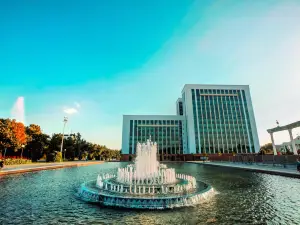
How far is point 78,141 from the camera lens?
74312 millimetres

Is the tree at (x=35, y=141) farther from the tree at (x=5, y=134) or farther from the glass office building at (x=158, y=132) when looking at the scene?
the glass office building at (x=158, y=132)

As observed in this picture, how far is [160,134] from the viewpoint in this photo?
249ft

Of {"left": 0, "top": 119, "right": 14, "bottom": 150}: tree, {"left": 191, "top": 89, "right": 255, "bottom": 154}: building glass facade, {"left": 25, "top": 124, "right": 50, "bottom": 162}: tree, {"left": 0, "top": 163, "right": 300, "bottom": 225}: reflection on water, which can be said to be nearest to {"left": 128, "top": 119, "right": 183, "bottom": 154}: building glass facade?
{"left": 191, "top": 89, "right": 255, "bottom": 154}: building glass facade

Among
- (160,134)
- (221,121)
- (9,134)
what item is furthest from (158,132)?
(9,134)

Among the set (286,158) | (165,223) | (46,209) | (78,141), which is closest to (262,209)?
(165,223)

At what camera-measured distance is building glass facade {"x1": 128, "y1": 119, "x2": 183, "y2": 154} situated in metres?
74.3

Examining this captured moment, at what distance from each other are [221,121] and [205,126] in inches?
287

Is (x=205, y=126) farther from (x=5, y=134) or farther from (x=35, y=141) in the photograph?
(x=5, y=134)

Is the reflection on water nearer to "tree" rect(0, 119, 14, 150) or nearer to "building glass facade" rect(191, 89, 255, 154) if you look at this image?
"tree" rect(0, 119, 14, 150)

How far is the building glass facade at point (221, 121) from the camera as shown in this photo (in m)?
68.7

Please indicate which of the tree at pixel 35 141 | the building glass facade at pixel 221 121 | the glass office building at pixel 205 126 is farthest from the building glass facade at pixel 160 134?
the tree at pixel 35 141

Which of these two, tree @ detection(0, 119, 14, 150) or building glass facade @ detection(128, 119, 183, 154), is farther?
building glass facade @ detection(128, 119, 183, 154)

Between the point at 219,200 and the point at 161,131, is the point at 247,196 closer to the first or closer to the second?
the point at 219,200

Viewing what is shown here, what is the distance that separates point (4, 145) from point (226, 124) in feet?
238
